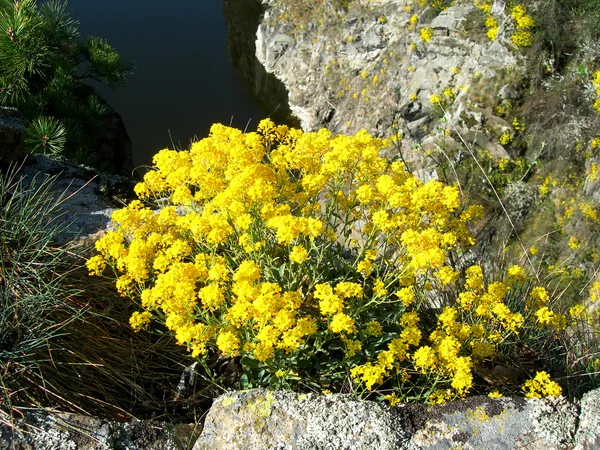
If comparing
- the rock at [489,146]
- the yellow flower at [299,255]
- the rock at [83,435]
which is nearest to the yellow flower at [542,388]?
the yellow flower at [299,255]

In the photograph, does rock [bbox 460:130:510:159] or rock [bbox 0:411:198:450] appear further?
rock [bbox 460:130:510:159]

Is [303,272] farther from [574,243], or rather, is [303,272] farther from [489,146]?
[489,146]

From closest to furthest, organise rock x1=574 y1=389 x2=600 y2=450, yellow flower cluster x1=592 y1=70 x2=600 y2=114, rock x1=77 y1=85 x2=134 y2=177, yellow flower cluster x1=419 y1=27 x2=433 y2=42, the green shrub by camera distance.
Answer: rock x1=574 y1=389 x2=600 y2=450
the green shrub
yellow flower cluster x1=592 y1=70 x2=600 y2=114
rock x1=77 y1=85 x2=134 y2=177
yellow flower cluster x1=419 y1=27 x2=433 y2=42

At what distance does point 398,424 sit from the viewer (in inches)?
84.5

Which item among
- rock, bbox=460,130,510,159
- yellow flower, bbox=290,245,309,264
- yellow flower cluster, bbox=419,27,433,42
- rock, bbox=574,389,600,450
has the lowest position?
rock, bbox=460,130,510,159

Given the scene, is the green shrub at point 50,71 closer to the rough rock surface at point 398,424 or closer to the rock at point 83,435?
the rock at point 83,435

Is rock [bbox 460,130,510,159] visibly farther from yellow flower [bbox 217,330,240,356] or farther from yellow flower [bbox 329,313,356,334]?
yellow flower [bbox 217,330,240,356]

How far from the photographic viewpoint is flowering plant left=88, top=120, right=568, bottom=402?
2371 millimetres

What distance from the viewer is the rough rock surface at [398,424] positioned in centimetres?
210

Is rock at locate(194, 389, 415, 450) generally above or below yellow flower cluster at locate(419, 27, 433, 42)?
below

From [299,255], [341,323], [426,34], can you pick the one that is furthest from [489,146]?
[341,323]

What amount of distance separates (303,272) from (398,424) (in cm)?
101

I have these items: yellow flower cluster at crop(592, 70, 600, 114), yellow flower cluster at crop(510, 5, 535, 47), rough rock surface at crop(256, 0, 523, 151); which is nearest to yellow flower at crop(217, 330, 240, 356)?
rough rock surface at crop(256, 0, 523, 151)

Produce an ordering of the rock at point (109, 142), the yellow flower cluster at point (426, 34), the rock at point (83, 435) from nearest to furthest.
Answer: the rock at point (83, 435)
the rock at point (109, 142)
the yellow flower cluster at point (426, 34)
